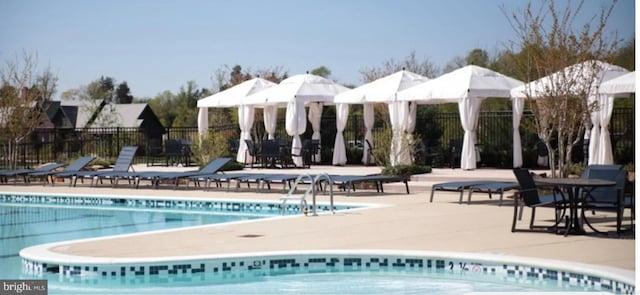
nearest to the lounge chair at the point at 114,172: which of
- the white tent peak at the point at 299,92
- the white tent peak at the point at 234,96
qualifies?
the white tent peak at the point at 299,92

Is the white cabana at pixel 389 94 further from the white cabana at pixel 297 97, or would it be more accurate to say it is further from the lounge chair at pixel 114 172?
the lounge chair at pixel 114 172

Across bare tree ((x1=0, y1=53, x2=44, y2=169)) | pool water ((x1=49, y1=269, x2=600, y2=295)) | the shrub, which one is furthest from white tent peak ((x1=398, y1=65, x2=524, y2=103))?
pool water ((x1=49, y1=269, x2=600, y2=295))

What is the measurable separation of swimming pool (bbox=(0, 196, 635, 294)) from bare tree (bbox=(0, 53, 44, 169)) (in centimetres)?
1457

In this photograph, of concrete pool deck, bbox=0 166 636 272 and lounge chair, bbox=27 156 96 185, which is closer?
concrete pool deck, bbox=0 166 636 272

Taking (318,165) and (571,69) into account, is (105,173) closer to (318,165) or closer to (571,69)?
(318,165)

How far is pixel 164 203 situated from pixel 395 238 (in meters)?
6.57

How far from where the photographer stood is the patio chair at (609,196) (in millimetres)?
9141

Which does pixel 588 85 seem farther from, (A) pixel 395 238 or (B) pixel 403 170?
(A) pixel 395 238

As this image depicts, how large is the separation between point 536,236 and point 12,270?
481cm

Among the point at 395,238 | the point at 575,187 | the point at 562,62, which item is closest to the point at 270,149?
the point at 562,62

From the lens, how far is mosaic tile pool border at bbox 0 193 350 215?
45.5ft

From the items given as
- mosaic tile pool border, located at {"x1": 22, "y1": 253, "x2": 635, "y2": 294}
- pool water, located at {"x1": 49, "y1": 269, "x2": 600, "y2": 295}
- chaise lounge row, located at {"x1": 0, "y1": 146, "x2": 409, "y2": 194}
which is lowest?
pool water, located at {"x1": 49, "y1": 269, "x2": 600, "y2": 295}

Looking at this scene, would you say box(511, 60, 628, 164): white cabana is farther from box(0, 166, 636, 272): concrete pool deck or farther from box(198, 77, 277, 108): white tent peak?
box(198, 77, 277, 108): white tent peak

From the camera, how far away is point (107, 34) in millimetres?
39875
